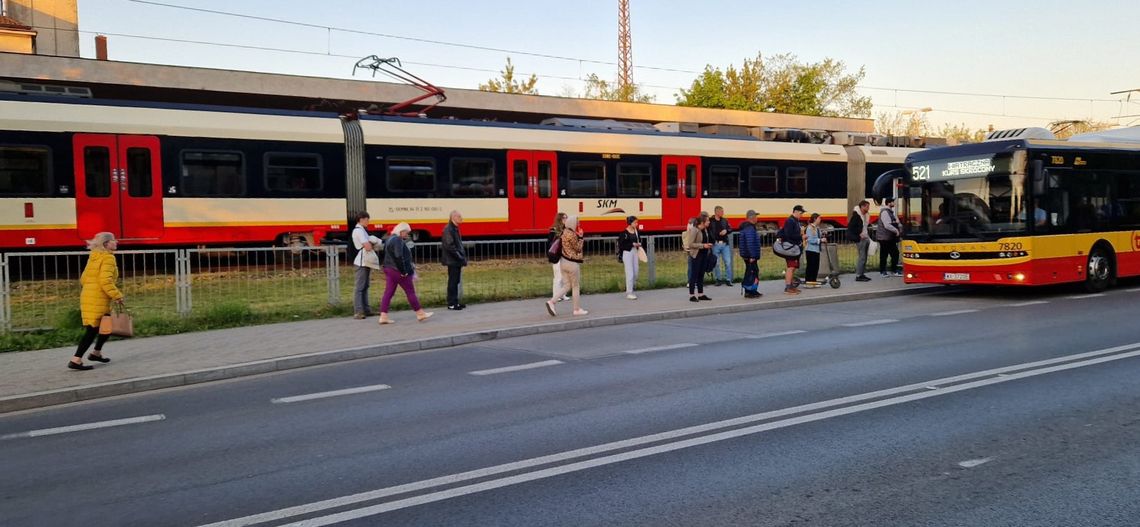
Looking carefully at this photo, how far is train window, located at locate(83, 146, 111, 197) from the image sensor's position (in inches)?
677

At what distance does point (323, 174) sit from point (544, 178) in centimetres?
613

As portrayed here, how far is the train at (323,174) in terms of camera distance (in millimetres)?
16953

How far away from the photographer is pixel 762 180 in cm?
2791

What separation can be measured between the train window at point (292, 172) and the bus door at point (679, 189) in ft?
34.4

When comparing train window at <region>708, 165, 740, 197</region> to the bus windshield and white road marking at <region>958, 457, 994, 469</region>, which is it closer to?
the bus windshield

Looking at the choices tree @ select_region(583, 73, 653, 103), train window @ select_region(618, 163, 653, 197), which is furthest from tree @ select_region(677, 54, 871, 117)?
train window @ select_region(618, 163, 653, 197)

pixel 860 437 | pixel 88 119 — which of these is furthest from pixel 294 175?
pixel 860 437

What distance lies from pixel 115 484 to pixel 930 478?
16.6 feet

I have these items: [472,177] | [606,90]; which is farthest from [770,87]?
[472,177]

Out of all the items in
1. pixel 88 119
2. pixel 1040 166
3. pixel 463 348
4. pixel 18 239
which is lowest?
pixel 463 348

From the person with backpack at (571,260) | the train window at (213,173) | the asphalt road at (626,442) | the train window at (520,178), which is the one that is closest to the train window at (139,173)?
the train window at (213,173)

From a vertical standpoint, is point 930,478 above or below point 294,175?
below

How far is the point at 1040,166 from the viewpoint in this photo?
14.6 meters

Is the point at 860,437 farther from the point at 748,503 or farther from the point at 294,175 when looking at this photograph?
the point at 294,175
